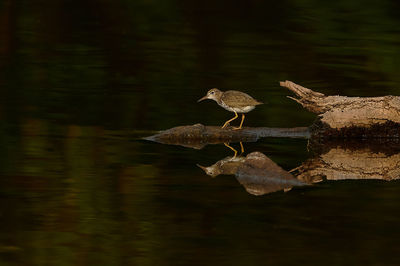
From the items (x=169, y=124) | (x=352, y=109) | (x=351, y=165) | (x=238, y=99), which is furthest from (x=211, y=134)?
(x=351, y=165)

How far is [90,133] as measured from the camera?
535 inches

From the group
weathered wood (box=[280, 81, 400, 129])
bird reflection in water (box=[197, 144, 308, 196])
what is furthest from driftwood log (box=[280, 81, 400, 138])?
bird reflection in water (box=[197, 144, 308, 196])

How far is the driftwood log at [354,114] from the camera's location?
13062 millimetres

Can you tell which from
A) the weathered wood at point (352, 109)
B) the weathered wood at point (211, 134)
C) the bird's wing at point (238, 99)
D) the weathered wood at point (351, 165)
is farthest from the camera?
the bird's wing at point (238, 99)

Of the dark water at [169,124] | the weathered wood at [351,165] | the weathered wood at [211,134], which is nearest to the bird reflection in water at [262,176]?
the dark water at [169,124]

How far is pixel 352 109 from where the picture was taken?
13.2 meters

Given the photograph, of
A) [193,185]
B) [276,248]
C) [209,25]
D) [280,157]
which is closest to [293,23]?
[209,25]

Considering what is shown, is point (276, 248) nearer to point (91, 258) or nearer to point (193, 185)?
point (91, 258)

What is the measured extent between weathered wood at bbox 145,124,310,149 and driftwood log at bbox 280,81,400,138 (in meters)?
0.41

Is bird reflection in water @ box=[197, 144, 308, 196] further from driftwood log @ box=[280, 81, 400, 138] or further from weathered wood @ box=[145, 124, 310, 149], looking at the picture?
driftwood log @ box=[280, 81, 400, 138]

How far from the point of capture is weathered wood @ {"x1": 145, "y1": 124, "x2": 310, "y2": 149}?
13.2 meters

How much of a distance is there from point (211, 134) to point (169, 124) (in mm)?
1085

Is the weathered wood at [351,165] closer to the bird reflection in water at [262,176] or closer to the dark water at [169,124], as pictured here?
the dark water at [169,124]

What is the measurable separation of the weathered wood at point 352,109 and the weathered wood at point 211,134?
→ 18.3 inches
